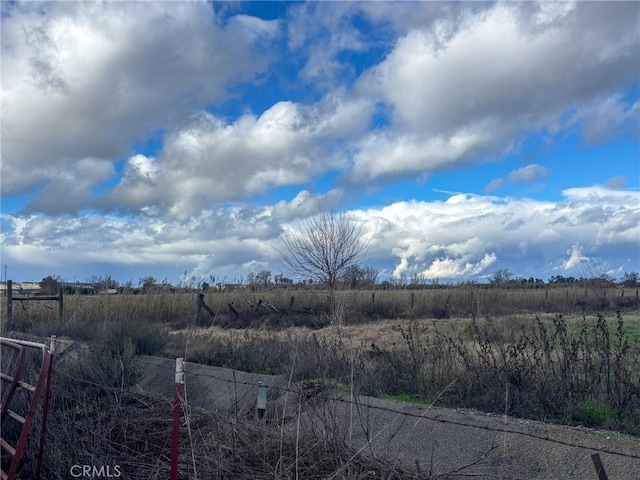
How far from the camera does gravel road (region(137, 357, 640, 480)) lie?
5563mm

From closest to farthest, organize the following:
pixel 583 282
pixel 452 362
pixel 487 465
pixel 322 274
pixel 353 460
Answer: pixel 353 460
pixel 487 465
pixel 452 362
pixel 322 274
pixel 583 282

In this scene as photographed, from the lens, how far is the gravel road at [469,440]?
556cm

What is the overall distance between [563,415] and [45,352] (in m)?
5.39

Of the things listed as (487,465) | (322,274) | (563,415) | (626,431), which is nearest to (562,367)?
(563,415)

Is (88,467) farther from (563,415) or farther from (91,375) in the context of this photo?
(563,415)

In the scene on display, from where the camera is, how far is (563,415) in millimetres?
7133

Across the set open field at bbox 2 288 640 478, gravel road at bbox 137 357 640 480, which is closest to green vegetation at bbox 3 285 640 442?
open field at bbox 2 288 640 478

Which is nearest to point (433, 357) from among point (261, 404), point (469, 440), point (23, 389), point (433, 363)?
point (433, 363)

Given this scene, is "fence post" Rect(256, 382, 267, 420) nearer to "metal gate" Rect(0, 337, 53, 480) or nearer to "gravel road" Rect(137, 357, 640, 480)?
"gravel road" Rect(137, 357, 640, 480)

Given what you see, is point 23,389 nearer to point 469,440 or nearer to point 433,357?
point 469,440

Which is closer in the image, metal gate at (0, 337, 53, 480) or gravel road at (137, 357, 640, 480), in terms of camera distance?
metal gate at (0, 337, 53, 480)

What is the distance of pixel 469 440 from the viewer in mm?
6398

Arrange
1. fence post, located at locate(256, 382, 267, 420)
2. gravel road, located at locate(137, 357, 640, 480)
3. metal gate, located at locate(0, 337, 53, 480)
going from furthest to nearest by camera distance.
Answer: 1. fence post, located at locate(256, 382, 267, 420)
2. gravel road, located at locate(137, 357, 640, 480)
3. metal gate, located at locate(0, 337, 53, 480)

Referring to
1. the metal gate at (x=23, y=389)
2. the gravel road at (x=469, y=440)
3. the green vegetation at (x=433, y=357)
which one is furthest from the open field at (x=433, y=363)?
the metal gate at (x=23, y=389)
